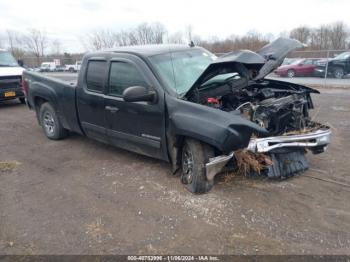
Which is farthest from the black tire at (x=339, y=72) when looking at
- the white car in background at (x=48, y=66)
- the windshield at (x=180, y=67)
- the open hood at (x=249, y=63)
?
the white car in background at (x=48, y=66)

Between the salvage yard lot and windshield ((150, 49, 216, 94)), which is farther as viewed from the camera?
windshield ((150, 49, 216, 94))

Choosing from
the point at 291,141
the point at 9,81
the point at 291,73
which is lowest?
the point at 291,73

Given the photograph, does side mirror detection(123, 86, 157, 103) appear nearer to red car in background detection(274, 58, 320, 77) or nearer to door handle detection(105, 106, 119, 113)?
door handle detection(105, 106, 119, 113)

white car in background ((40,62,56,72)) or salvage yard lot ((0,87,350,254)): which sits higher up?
salvage yard lot ((0,87,350,254))

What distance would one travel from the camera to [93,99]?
16.5ft

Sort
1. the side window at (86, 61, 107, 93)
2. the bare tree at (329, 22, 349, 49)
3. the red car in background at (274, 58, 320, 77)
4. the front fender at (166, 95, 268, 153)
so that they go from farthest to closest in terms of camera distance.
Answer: the bare tree at (329, 22, 349, 49) < the red car in background at (274, 58, 320, 77) < the side window at (86, 61, 107, 93) < the front fender at (166, 95, 268, 153)

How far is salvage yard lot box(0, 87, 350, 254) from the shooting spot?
10.0ft

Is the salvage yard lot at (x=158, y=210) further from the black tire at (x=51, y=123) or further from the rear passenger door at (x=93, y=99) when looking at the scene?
the black tire at (x=51, y=123)

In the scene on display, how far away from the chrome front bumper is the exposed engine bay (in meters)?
0.28

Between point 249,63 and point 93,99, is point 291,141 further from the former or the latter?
point 93,99

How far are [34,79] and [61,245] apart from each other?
176 inches

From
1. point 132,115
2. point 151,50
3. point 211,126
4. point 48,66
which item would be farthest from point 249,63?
point 48,66

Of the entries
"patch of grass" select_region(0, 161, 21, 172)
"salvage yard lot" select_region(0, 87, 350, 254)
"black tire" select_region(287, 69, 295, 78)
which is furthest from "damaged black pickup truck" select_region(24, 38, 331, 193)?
"black tire" select_region(287, 69, 295, 78)

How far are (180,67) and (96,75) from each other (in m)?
1.39
